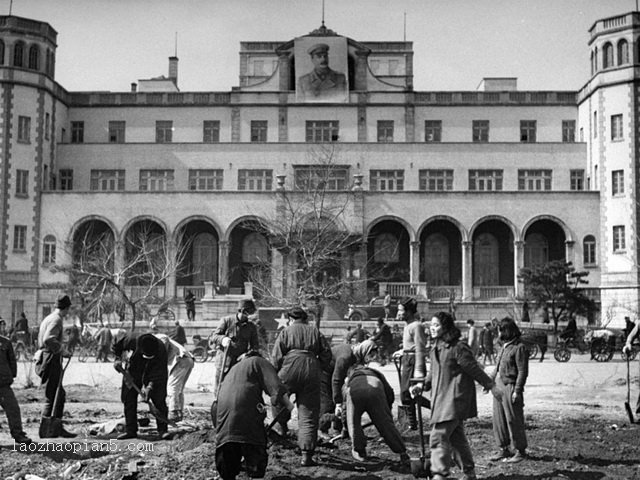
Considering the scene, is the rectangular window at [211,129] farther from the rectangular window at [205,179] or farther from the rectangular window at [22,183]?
the rectangular window at [22,183]

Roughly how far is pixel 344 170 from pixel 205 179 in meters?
8.53

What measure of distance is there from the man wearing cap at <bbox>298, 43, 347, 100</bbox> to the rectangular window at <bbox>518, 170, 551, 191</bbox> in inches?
480

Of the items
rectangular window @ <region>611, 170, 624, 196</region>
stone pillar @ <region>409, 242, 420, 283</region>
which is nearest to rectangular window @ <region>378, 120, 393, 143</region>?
stone pillar @ <region>409, 242, 420, 283</region>

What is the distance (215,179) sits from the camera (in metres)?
50.3

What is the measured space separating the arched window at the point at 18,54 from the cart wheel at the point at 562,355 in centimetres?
3473

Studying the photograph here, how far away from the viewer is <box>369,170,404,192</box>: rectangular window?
49500mm

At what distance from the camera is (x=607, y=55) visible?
155ft

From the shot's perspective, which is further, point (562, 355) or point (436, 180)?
point (436, 180)

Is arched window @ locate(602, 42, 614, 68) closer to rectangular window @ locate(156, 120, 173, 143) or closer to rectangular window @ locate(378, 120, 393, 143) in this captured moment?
rectangular window @ locate(378, 120, 393, 143)

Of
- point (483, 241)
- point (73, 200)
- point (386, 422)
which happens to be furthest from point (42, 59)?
point (386, 422)

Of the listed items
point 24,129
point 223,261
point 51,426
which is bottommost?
point 51,426

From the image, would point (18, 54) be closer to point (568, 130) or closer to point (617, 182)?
point (568, 130)

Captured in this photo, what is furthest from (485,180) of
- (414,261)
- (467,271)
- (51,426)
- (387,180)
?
(51,426)

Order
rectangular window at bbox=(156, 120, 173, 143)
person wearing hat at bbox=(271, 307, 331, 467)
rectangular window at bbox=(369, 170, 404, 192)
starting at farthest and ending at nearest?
rectangular window at bbox=(156, 120, 173, 143) → rectangular window at bbox=(369, 170, 404, 192) → person wearing hat at bbox=(271, 307, 331, 467)
